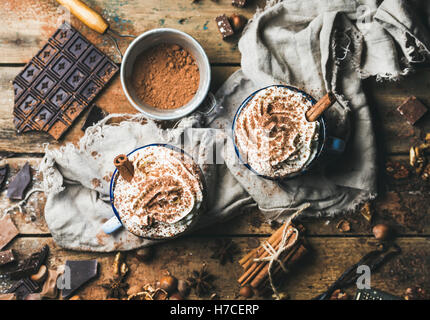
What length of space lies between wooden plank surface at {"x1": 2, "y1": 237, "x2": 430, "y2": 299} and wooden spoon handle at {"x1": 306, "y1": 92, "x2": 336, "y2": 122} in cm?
58

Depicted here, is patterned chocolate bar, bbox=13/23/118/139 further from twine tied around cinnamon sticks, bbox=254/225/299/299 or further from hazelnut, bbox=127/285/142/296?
twine tied around cinnamon sticks, bbox=254/225/299/299

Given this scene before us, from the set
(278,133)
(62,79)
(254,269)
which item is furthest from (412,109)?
(62,79)

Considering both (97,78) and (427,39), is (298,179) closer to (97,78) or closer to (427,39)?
→ (427,39)

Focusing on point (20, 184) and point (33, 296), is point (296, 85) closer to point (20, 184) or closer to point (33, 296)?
point (20, 184)

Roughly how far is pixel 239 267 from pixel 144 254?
0.40 meters

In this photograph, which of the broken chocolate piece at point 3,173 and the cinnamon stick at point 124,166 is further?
the broken chocolate piece at point 3,173

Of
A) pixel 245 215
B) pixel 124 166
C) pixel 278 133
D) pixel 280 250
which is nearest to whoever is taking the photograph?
pixel 124 166

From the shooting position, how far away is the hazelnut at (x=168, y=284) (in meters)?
1.34

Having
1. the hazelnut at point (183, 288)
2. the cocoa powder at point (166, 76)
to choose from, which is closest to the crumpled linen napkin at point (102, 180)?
the cocoa powder at point (166, 76)

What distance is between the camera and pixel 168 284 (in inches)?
52.8

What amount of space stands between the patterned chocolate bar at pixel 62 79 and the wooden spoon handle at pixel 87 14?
0.24 ft

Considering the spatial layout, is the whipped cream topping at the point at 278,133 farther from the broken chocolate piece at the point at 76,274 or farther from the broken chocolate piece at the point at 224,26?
the broken chocolate piece at the point at 76,274

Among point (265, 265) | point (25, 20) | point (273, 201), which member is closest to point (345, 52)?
point (273, 201)
